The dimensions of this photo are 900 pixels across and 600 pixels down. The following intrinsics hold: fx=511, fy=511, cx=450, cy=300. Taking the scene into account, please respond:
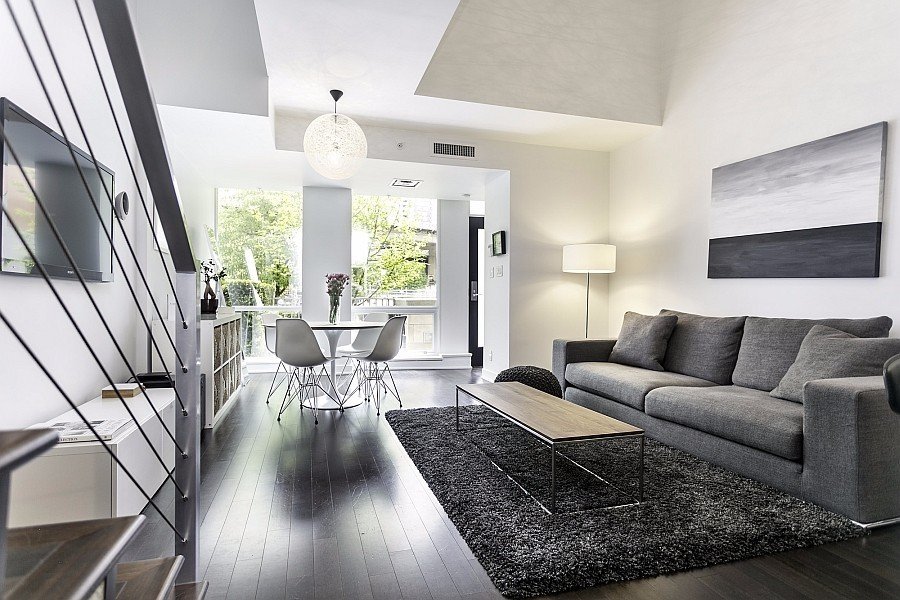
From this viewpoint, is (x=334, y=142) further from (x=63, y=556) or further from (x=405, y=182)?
(x=63, y=556)

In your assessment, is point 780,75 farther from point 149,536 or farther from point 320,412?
point 149,536

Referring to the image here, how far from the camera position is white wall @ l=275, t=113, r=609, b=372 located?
18.1 feet

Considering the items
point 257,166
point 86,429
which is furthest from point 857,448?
point 257,166

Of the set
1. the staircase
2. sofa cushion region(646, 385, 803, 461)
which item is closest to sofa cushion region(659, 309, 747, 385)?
sofa cushion region(646, 385, 803, 461)

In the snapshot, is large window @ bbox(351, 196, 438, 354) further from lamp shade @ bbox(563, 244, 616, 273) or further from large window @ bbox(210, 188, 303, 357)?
lamp shade @ bbox(563, 244, 616, 273)

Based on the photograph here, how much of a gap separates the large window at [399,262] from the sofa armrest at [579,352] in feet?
9.31

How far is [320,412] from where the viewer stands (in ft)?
14.2

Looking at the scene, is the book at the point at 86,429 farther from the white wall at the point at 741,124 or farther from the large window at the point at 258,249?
the large window at the point at 258,249

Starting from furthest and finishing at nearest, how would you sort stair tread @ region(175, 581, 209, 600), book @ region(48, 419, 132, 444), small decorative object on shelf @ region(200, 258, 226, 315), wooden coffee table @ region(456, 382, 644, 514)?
small decorative object on shelf @ region(200, 258, 226, 315), wooden coffee table @ region(456, 382, 644, 514), book @ region(48, 419, 132, 444), stair tread @ region(175, 581, 209, 600)

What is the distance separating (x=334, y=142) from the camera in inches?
160

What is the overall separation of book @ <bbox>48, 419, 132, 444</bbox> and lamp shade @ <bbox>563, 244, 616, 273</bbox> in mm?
4087

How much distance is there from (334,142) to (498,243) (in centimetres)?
228

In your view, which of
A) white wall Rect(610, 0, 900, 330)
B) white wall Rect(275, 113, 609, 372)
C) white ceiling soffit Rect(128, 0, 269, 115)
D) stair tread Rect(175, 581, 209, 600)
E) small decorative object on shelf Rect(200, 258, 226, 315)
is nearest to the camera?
stair tread Rect(175, 581, 209, 600)

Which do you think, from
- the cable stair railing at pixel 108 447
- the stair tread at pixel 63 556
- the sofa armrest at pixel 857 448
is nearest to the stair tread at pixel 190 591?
the cable stair railing at pixel 108 447
